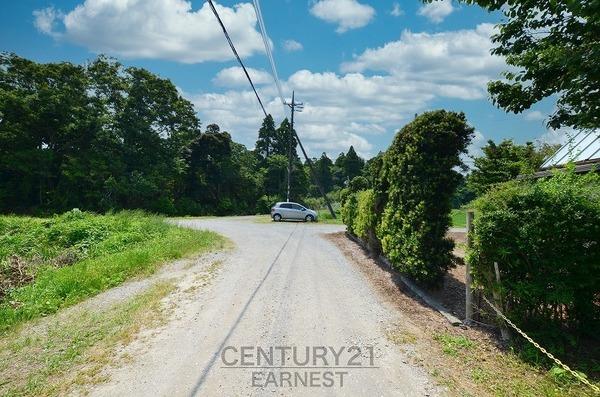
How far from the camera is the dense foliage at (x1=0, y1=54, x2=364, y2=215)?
32500mm

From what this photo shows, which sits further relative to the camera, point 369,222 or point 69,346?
point 369,222

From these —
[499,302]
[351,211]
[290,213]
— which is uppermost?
[351,211]

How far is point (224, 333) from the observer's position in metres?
5.96

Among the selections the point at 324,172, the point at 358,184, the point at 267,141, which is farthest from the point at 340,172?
the point at 358,184

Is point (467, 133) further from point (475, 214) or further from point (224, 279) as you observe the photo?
point (224, 279)

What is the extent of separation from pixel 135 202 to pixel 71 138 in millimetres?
8061

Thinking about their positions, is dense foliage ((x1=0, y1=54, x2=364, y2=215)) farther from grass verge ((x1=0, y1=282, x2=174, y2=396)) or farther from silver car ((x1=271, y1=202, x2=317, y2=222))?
grass verge ((x1=0, y1=282, x2=174, y2=396))

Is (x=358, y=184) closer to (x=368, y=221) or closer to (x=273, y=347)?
(x=368, y=221)

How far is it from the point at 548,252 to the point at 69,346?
698 cm

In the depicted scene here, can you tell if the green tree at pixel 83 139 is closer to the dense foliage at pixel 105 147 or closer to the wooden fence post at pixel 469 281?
the dense foliage at pixel 105 147

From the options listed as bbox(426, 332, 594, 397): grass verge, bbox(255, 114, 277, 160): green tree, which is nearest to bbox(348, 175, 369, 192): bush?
bbox(426, 332, 594, 397): grass verge

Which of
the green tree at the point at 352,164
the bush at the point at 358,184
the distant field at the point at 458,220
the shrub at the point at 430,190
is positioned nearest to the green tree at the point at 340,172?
the green tree at the point at 352,164

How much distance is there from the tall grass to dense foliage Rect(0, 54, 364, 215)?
15.1 meters

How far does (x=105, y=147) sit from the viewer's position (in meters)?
36.0
